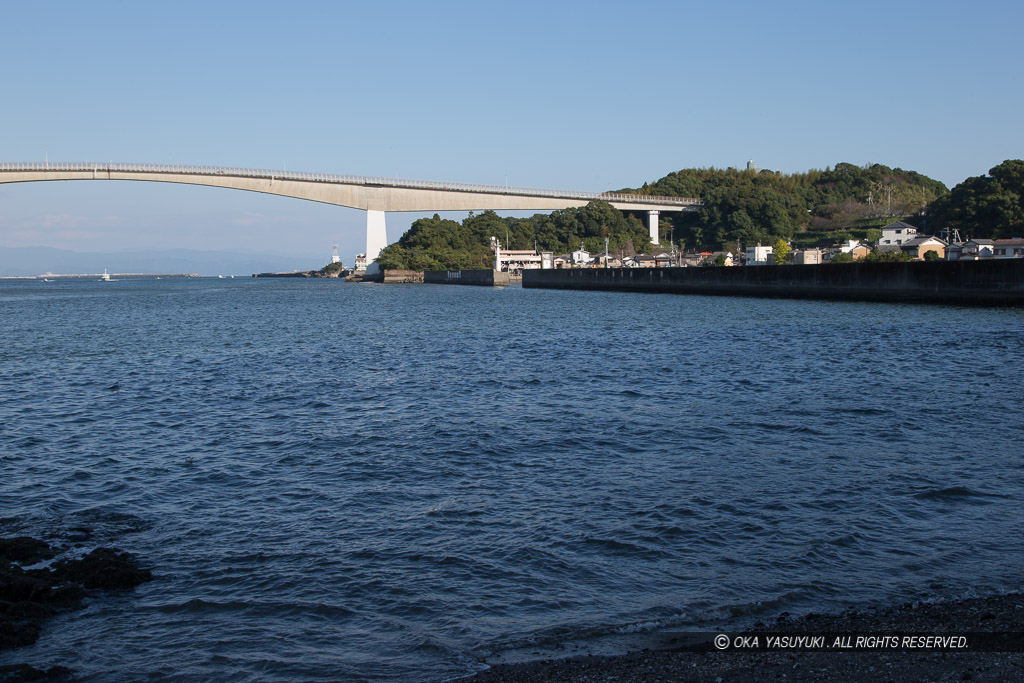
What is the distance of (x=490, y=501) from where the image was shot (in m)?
8.13

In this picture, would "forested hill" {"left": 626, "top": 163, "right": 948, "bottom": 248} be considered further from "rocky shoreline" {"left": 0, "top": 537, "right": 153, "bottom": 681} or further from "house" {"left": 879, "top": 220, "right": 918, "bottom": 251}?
"rocky shoreline" {"left": 0, "top": 537, "right": 153, "bottom": 681}

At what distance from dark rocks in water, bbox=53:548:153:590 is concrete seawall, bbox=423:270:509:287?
300 ft

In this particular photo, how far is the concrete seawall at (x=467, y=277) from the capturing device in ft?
320

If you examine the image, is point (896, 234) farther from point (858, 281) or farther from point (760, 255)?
Answer: point (858, 281)

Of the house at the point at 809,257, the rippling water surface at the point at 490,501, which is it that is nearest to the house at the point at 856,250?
the house at the point at 809,257

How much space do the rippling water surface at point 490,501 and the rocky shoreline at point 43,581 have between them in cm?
15

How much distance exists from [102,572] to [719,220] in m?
124

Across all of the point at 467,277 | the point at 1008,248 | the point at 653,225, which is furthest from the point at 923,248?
the point at 653,225

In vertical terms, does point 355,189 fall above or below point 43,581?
above

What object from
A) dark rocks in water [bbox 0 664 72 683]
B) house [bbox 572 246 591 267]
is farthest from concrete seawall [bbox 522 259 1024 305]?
house [bbox 572 246 591 267]

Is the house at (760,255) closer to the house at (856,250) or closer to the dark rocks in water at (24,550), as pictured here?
the house at (856,250)

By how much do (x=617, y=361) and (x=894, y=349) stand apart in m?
8.09

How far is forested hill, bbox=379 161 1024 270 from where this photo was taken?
11656 centimetres

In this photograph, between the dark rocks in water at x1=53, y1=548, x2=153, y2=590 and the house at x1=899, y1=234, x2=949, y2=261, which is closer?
the dark rocks in water at x1=53, y1=548, x2=153, y2=590
